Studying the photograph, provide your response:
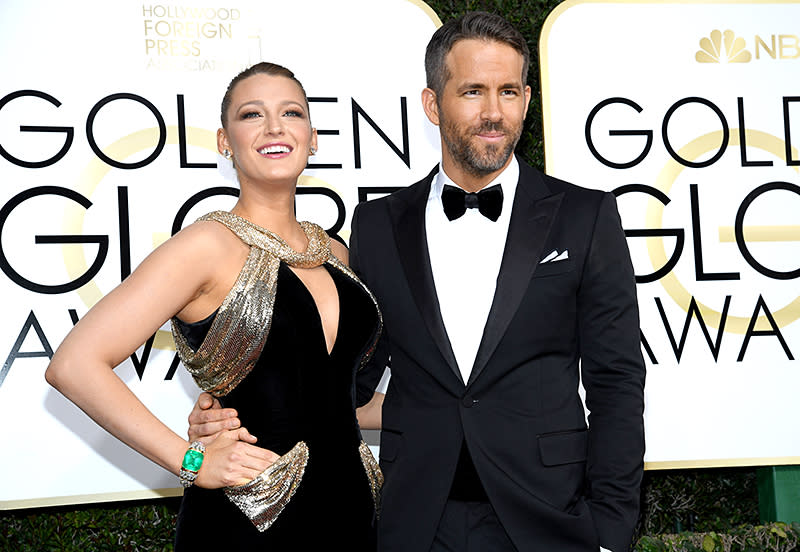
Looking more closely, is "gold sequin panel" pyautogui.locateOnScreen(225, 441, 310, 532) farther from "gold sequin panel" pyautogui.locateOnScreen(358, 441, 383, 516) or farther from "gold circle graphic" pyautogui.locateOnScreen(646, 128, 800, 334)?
"gold circle graphic" pyautogui.locateOnScreen(646, 128, 800, 334)

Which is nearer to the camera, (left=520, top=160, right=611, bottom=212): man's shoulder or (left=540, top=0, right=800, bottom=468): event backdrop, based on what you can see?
(left=520, top=160, right=611, bottom=212): man's shoulder

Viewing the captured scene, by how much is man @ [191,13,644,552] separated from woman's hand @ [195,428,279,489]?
1.43ft

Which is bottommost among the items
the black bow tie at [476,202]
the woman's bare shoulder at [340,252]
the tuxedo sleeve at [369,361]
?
the tuxedo sleeve at [369,361]

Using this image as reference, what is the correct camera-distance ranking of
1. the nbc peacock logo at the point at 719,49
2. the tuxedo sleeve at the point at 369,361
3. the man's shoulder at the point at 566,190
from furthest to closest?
the nbc peacock logo at the point at 719,49 < the tuxedo sleeve at the point at 369,361 < the man's shoulder at the point at 566,190

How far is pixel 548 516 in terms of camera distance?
2289mm

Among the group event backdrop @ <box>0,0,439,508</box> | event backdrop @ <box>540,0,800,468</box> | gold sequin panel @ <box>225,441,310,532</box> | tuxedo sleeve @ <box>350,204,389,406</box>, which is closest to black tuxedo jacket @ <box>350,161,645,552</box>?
tuxedo sleeve @ <box>350,204,389,406</box>

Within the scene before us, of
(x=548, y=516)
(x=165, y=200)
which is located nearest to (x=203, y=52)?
(x=165, y=200)

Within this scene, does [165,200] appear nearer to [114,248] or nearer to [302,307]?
[114,248]

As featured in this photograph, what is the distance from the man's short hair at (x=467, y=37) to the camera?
2.56 m

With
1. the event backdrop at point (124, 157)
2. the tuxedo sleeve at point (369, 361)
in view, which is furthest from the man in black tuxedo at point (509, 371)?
the event backdrop at point (124, 157)

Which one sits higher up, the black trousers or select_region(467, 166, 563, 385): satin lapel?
select_region(467, 166, 563, 385): satin lapel

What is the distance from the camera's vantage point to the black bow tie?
255 cm

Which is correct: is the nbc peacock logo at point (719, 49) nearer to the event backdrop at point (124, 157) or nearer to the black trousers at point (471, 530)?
the event backdrop at point (124, 157)

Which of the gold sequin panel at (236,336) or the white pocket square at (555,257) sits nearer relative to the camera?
the gold sequin panel at (236,336)
